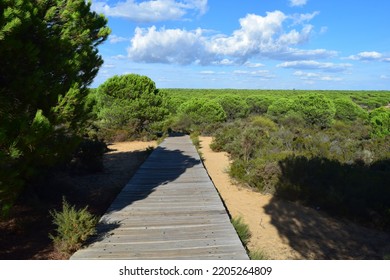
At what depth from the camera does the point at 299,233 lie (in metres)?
7.66

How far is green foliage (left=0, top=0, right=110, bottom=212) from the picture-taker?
4.32 m

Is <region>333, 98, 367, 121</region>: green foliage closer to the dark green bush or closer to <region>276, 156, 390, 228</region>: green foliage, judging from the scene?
<region>276, 156, 390, 228</region>: green foliage

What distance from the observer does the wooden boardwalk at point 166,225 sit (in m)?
4.92

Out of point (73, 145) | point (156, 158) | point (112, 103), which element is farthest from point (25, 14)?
point (112, 103)

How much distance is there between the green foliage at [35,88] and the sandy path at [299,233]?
14.3 ft

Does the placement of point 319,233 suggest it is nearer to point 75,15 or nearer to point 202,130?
point 75,15

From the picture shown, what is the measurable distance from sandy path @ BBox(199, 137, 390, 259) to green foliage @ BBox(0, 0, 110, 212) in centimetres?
437

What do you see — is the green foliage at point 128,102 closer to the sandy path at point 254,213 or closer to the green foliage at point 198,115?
the green foliage at point 198,115

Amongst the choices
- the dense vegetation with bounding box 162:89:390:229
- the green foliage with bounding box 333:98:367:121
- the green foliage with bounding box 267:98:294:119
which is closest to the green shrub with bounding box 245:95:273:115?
the green foliage with bounding box 267:98:294:119

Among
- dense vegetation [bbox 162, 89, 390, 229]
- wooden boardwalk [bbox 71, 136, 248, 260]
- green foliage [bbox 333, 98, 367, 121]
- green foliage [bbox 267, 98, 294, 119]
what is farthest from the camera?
green foliage [bbox 267, 98, 294, 119]

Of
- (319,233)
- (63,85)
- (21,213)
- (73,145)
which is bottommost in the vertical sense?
(319,233)

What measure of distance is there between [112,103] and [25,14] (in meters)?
18.1

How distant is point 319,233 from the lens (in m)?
7.68

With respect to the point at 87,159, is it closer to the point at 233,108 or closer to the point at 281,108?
the point at 281,108
